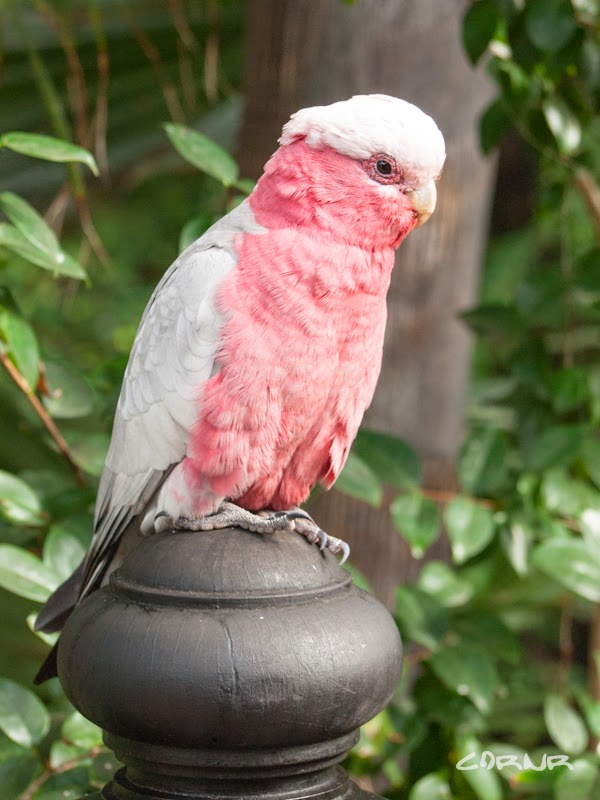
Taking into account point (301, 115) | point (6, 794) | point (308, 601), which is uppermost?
point (301, 115)

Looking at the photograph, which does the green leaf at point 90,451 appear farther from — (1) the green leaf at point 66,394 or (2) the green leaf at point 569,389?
(2) the green leaf at point 569,389

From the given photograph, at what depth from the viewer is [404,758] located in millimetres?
3420

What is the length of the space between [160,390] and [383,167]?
2.04ft

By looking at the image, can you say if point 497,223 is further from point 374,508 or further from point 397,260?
point 374,508

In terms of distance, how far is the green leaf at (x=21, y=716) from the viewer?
6.38ft

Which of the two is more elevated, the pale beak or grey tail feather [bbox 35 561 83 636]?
the pale beak

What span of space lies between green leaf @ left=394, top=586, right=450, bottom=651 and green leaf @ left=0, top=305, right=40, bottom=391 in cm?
116

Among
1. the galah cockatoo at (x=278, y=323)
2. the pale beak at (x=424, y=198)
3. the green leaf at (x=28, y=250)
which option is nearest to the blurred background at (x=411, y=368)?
the green leaf at (x=28, y=250)

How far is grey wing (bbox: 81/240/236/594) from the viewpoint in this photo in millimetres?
1782

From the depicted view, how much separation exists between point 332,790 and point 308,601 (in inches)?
10.8

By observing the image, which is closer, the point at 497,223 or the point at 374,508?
the point at 374,508

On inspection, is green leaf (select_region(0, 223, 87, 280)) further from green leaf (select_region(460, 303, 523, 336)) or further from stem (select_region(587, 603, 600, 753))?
stem (select_region(587, 603, 600, 753))

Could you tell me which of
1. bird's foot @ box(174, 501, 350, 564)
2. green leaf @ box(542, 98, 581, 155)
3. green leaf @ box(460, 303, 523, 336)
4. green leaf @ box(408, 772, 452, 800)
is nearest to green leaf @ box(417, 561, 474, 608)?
green leaf @ box(408, 772, 452, 800)

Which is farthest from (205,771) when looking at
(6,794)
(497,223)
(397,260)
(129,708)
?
(497,223)
